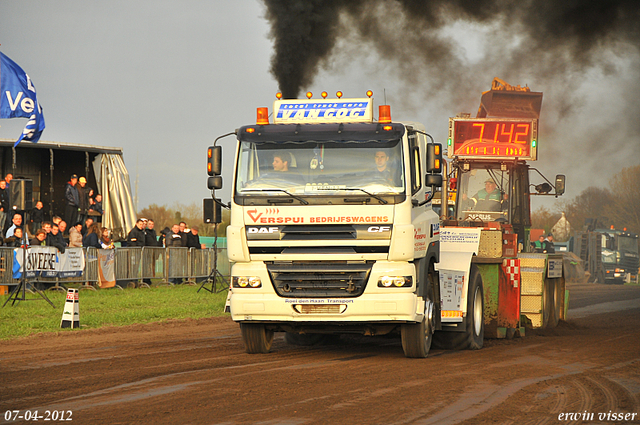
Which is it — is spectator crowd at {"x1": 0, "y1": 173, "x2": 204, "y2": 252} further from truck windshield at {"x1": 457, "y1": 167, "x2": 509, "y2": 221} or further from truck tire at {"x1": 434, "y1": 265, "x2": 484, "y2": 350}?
truck tire at {"x1": 434, "y1": 265, "x2": 484, "y2": 350}

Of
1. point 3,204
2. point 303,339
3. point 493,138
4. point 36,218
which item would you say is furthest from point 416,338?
point 36,218

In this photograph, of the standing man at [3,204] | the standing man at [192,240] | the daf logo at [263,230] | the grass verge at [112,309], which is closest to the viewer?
the daf logo at [263,230]

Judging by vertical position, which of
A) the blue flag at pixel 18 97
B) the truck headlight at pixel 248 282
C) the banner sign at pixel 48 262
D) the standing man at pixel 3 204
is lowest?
the banner sign at pixel 48 262

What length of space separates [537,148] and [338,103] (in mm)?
7357

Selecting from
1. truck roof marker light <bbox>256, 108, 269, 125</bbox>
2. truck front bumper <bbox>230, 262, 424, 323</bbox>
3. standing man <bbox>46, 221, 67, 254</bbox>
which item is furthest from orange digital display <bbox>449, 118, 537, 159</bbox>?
standing man <bbox>46, 221, 67, 254</bbox>

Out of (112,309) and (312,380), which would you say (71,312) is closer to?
(112,309)

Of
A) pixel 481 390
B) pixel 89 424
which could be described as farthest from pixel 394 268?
pixel 89 424

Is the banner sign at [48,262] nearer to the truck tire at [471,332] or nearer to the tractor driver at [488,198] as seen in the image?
the tractor driver at [488,198]

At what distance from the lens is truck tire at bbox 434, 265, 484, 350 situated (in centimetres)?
1258

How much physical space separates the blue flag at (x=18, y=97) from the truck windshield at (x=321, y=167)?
8147mm

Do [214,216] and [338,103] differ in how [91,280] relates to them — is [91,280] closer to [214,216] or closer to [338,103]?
[214,216]

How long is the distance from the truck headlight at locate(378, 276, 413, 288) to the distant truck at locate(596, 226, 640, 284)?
3244 cm

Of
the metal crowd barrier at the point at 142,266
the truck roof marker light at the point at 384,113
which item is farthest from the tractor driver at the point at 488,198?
the metal crowd barrier at the point at 142,266

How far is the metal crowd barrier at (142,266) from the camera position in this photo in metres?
19.8
